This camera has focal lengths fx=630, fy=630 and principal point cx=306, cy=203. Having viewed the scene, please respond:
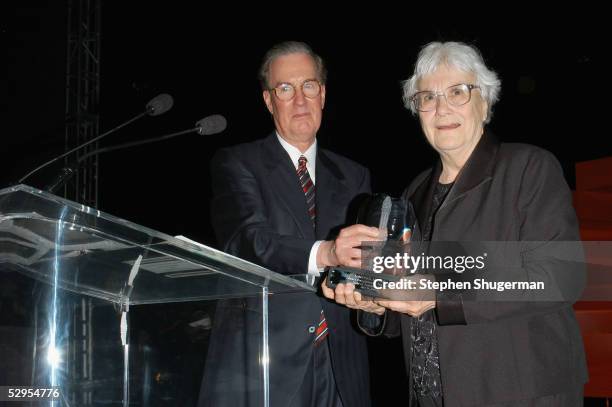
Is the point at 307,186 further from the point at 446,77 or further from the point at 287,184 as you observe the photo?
the point at 446,77

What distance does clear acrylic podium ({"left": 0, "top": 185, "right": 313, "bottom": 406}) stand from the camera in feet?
3.53

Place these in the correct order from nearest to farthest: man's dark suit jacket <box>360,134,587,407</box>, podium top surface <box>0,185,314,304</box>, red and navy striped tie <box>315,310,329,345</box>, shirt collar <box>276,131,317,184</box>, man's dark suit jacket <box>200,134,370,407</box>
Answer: podium top surface <box>0,185,314,304</box>
man's dark suit jacket <box>200,134,370,407</box>
man's dark suit jacket <box>360,134,587,407</box>
red and navy striped tie <box>315,310,329,345</box>
shirt collar <box>276,131,317,184</box>

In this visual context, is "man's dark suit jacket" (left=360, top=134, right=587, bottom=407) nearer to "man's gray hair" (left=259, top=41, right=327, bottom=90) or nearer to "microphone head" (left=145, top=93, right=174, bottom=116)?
"man's gray hair" (left=259, top=41, right=327, bottom=90)

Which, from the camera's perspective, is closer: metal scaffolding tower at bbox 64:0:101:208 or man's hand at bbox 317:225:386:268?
man's hand at bbox 317:225:386:268

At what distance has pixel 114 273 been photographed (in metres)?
1.25

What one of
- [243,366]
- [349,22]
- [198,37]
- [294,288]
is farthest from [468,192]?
[198,37]

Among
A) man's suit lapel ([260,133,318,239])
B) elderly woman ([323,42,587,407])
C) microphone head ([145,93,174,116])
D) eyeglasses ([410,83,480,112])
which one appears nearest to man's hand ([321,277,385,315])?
elderly woman ([323,42,587,407])

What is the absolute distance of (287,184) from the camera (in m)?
2.05

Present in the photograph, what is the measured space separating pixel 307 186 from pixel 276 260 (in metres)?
0.37

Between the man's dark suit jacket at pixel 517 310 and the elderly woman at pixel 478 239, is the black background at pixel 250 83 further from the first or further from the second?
the man's dark suit jacket at pixel 517 310

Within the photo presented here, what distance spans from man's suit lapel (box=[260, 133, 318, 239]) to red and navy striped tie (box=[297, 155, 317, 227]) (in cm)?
4

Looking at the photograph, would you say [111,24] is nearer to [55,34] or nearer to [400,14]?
[55,34]

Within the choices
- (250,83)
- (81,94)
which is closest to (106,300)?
(81,94)

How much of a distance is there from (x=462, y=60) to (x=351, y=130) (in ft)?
14.0
